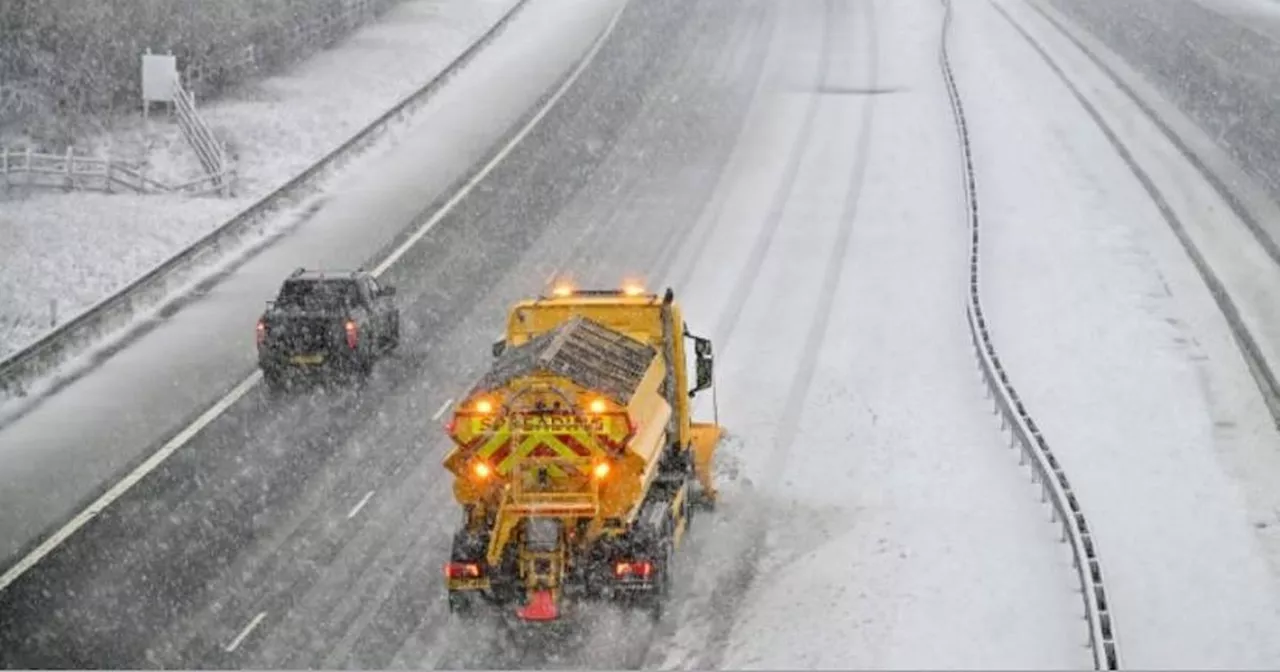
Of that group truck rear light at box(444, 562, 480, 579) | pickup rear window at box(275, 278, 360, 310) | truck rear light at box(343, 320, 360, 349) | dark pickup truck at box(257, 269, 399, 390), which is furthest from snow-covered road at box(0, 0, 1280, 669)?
pickup rear window at box(275, 278, 360, 310)

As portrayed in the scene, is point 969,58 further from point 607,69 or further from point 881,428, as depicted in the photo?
point 881,428

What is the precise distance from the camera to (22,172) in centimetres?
4225

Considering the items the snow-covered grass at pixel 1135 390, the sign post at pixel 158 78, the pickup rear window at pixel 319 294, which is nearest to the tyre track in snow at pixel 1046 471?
the snow-covered grass at pixel 1135 390

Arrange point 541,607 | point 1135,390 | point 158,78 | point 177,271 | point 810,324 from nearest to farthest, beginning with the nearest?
point 541,607
point 1135,390
point 810,324
point 177,271
point 158,78

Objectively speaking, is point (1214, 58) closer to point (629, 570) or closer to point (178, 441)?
point (178, 441)

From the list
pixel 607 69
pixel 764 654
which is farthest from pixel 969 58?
pixel 764 654

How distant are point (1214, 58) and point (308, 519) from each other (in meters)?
51.1

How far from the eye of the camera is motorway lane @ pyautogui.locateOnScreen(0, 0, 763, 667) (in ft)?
66.3

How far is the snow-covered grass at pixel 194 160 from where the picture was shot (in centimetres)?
3575

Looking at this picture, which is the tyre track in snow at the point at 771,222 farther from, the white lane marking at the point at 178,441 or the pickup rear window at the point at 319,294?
the white lane marking at the point at 178,441

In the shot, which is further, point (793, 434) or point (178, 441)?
point (793, 434)

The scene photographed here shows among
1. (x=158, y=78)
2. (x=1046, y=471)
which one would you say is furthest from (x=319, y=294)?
(x=158, y=78)

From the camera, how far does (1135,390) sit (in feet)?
99.6

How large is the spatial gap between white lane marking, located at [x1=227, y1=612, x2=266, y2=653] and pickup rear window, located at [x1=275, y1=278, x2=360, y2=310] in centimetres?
991
